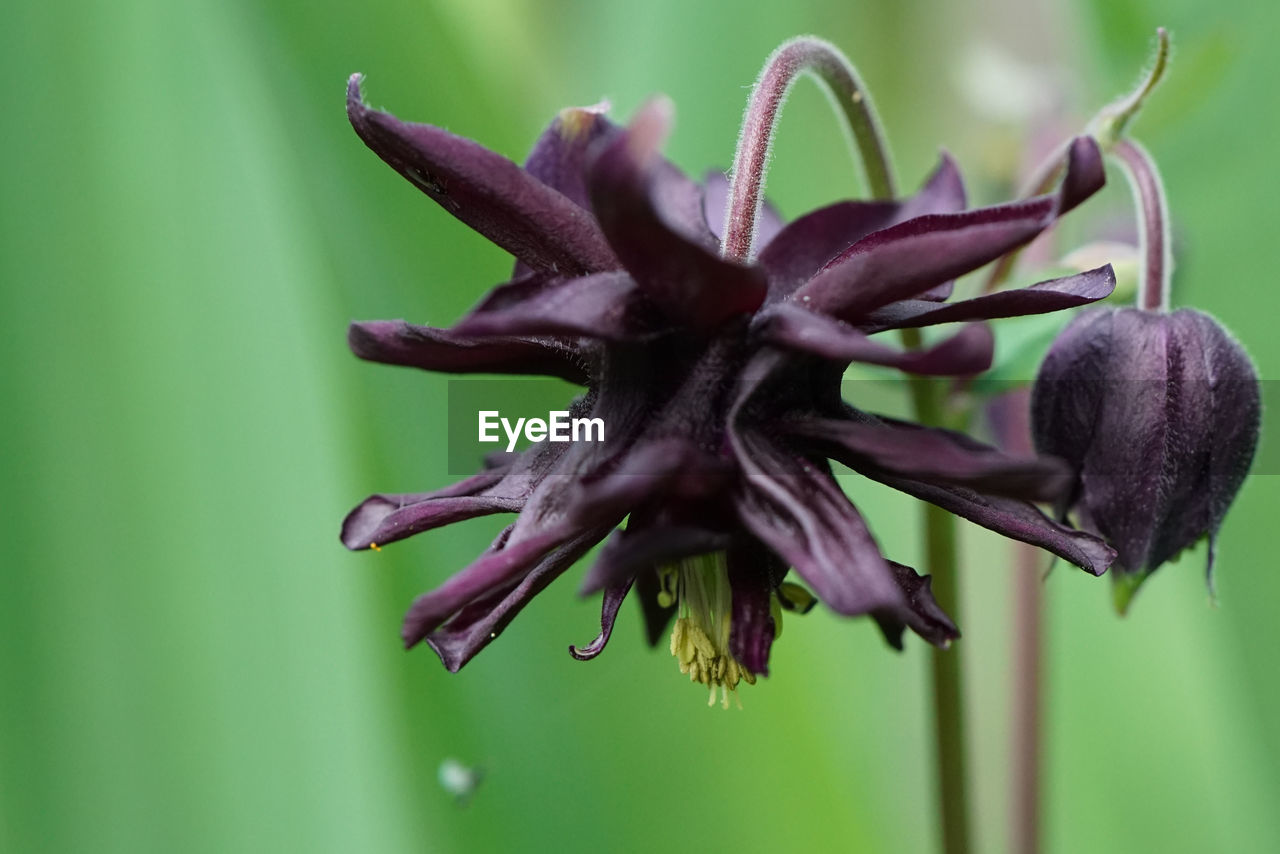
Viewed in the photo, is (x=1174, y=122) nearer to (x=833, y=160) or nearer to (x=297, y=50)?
(x=833, y=160)

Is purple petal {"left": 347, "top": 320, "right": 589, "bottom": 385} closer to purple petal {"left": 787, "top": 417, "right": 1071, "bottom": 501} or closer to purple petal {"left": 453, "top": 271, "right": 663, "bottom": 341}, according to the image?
purple petal {"left": 453, "top": 271, "right": 663, "bottom": 341}

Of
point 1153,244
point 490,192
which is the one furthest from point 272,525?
point 1153,244

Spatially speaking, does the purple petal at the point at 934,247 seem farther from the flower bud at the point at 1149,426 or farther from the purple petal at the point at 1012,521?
the flower bud at the point at 1149,426

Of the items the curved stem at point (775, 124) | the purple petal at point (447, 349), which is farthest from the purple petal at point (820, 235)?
the purple petal at point (447, 349)

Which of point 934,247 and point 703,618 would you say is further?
point 703,618

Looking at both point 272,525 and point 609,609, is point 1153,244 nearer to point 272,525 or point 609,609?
point 609,609
